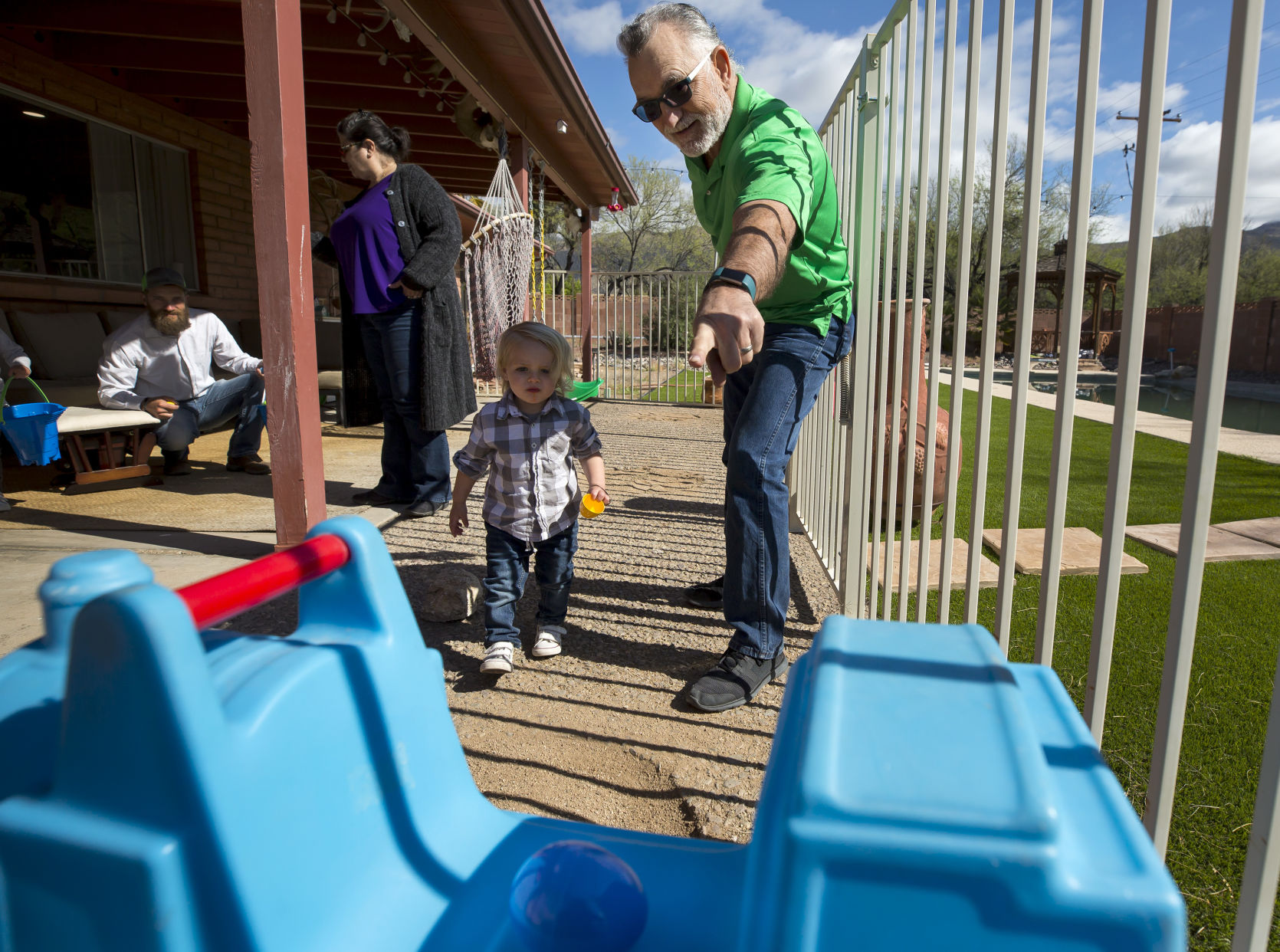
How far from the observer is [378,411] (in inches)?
192

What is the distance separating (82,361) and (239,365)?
1875mm

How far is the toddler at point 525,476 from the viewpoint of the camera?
8.71 ft

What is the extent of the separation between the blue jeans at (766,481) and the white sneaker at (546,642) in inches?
25.6

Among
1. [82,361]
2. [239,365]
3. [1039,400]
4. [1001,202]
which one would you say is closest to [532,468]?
[1001,202]

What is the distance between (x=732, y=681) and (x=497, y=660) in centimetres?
75

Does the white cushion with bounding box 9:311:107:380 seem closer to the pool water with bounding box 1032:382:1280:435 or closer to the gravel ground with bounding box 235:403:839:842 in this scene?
the gravel ground with bounding box 235:403:839:842

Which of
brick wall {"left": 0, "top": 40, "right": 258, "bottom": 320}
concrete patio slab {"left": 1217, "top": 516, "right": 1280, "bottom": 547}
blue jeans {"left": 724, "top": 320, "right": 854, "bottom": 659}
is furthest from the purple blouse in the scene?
concrete patio slab {"left": 1217, "top": 516, "right": 1280, "bottom": 547}

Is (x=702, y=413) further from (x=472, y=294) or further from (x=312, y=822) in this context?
(x=312, y=822)

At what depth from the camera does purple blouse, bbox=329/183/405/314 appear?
163 inches

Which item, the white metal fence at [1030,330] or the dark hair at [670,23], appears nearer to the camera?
the white metal fence at [1030,330]

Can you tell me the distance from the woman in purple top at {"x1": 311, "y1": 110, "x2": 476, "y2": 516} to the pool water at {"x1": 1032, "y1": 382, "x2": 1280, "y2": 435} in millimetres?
8820

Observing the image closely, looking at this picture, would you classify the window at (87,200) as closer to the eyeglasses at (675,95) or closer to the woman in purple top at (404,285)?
the woman in purple top at (404,285)

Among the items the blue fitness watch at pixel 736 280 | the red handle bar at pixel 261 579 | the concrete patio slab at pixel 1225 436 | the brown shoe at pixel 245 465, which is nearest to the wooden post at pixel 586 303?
the concrete patio slab at pixel 1225 436

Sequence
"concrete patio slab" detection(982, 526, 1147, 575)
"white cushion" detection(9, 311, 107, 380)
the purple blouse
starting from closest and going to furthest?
"concrete patio slab" detection(982, 526, 1147, 575), the purple blouse, "white cushion" detection(9, 311, 107, 380)
